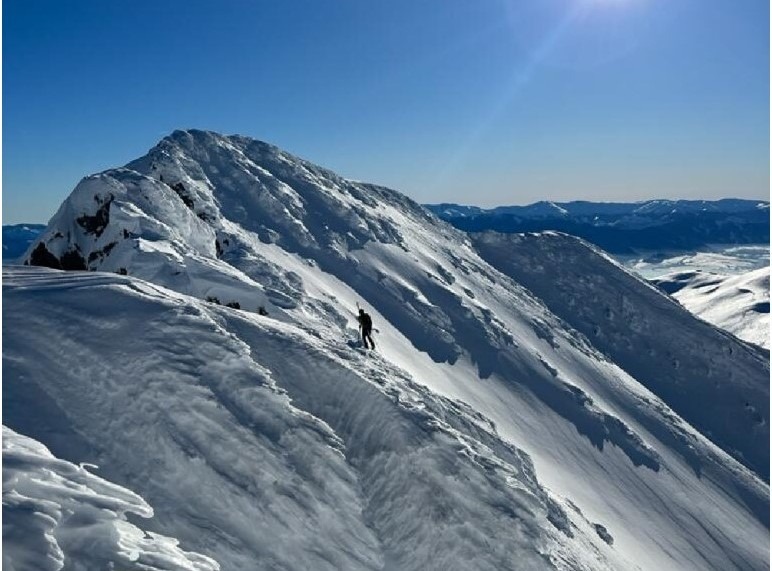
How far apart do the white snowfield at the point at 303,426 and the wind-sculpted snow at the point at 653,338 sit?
71.4ft

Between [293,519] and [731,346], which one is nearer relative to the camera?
[293,519]

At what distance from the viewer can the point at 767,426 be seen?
83.2m

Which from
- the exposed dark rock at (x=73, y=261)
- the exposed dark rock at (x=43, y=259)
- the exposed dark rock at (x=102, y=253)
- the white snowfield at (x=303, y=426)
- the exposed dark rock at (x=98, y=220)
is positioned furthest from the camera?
the exposed dark rock at (x=98, y=220)

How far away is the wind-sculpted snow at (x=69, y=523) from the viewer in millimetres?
10086

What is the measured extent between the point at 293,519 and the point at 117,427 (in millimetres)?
4959

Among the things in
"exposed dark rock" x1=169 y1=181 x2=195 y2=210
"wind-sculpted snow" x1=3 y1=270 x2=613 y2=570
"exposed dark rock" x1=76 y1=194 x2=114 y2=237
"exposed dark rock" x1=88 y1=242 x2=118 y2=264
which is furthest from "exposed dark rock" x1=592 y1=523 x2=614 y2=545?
"exposed dark rock" x1=169 y1=181 x2=195 y2=210

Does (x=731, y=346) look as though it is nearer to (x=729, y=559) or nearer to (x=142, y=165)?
(x=729, y=559)

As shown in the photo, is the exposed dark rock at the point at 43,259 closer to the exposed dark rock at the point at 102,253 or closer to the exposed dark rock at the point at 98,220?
the exposed dark rock at the point at 98,220

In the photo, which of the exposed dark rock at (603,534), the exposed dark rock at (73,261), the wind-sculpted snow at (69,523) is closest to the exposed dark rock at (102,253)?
the exposed dark rock at (73,261)

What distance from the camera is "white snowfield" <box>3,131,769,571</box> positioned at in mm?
14250

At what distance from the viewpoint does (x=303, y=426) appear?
54.7 feet

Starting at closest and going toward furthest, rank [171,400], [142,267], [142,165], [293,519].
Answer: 1. [293,519]
2. [171,400]
3. [142,267]
4. [142,165]

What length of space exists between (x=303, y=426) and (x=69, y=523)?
694cm

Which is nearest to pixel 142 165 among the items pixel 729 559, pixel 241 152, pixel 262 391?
pixel 241 152
